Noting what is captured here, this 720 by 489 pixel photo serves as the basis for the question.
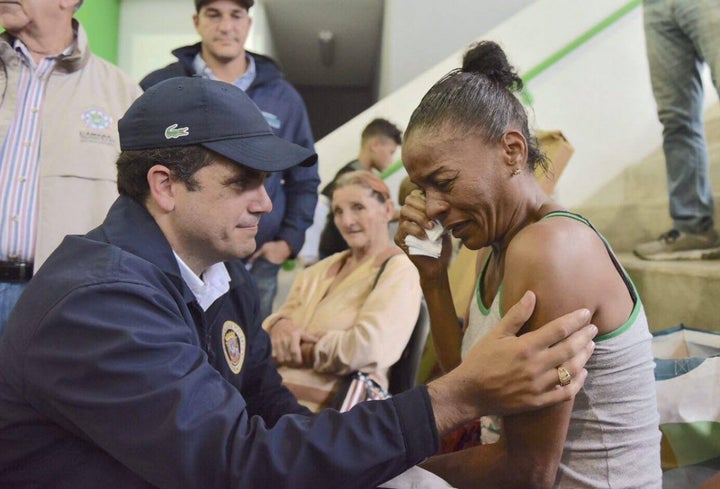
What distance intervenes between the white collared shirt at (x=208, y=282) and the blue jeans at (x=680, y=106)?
2030mm

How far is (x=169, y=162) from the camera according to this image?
119 cm

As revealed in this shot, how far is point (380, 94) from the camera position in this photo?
5.66m

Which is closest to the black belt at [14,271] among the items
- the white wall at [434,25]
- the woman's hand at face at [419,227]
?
the woman's hand at face at [419,227]

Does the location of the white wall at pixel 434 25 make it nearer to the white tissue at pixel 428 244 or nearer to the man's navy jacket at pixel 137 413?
the white tissue at pixel 428 244

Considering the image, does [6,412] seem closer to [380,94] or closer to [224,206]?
[224,206]

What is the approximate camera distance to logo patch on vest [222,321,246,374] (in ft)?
4.36

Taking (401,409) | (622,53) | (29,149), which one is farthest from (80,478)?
(622,53)

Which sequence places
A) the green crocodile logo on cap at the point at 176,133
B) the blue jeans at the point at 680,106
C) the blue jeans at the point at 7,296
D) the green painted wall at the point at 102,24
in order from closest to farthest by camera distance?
the green crocodile logo on cap at the point at 176,133
the blue jeans at the point at 7,296
the blue jeans at the point at 680,106
the green painted wall at the point at 102,24

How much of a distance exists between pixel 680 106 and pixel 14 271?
242 centimetres

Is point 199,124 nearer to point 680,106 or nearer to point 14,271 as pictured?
point 14,271

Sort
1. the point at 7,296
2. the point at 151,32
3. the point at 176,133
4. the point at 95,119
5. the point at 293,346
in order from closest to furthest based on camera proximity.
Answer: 1. the point at 176,133
2. the point at 7,296
3. the point at 95,119
4. the point at 293,346
5. the point at 151,32

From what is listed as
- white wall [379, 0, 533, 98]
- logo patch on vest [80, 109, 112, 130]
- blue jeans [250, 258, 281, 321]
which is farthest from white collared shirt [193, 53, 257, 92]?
white wall [379, 0, 533, 98]

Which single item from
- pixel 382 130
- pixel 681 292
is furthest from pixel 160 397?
pixel 382 130

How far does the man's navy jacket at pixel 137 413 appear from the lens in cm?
92
